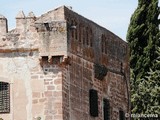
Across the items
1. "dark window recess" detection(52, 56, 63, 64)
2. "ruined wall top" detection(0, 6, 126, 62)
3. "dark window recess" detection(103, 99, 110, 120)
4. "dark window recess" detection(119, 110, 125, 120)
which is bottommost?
"dark window recess" detection(119, 110, 125, 120)

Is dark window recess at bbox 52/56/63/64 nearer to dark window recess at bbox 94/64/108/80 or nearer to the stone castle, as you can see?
the stone castle

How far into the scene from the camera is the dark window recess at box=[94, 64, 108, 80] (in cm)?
4891

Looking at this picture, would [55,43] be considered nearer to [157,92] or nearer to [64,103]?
[64,103]

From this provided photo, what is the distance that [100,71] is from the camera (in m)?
49.3

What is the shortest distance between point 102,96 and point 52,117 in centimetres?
455

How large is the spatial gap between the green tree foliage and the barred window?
18.6m

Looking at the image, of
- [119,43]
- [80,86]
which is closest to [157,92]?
[119,43]

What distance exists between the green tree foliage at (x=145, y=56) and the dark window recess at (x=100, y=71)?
14327 millimetres

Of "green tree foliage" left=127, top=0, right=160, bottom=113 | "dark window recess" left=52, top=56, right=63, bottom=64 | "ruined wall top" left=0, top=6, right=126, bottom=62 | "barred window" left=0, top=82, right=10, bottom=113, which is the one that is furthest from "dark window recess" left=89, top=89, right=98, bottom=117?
"green tree foliage" left=127, top=0, right=160, bottom=113

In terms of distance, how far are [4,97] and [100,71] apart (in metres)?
4.94

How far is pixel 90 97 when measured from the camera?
48.4 metres

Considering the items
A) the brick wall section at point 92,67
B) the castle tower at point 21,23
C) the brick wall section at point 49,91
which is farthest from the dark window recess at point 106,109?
the castle tower at point 21,23

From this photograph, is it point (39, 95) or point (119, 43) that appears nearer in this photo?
point (39, 95)

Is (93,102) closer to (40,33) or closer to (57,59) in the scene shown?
(57,59)
